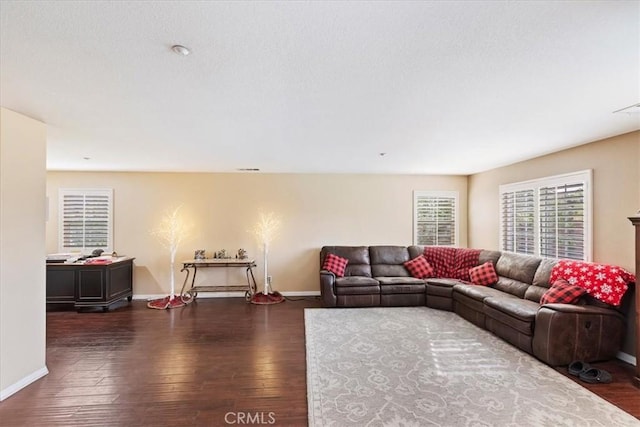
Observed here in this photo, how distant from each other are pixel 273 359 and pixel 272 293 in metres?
2.78

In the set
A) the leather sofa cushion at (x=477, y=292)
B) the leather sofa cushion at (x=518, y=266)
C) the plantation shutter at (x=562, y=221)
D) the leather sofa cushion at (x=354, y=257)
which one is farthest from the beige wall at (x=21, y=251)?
the plantation shutter at (x=562, y=221)

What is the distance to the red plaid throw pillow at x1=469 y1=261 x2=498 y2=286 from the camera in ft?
16.0

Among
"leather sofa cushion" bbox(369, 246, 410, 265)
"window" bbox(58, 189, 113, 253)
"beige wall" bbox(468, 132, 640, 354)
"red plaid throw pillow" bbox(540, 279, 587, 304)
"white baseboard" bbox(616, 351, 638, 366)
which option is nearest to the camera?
"white baseboard" bbox(616, 351, 638, 366)

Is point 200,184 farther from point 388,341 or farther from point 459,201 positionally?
point 459,201

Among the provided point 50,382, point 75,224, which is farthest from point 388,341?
point 75,224

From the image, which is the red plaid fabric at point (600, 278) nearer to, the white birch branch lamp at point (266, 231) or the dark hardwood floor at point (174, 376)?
the dark hardwood floor at point (174, 376)

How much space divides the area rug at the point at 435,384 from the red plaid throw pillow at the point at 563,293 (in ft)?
2.41

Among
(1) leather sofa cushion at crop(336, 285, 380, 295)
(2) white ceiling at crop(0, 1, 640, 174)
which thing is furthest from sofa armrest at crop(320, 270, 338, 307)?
(2) white ceiling at crop(0, 1, 640, 174)

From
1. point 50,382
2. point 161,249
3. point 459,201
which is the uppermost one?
point 459,201

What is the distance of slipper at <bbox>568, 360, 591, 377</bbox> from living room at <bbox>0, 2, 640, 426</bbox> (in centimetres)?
72

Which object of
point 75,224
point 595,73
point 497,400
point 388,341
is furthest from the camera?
point 75,224

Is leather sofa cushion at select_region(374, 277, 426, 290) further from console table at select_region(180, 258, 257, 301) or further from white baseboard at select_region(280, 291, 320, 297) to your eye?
console table at select_region(180, 258, 257, 301)

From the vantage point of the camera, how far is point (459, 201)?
6.57 metres

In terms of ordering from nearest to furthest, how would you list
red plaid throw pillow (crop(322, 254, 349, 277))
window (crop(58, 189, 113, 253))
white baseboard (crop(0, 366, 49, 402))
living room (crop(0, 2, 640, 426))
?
white baseboard (crop(0, 366, 49, 402)) < living room (crop(0, 2, 640, 426)) < red plaid throw pillow (crop(322, 254, 349, 277)) < window (crop(58, 189, 113, 253))
